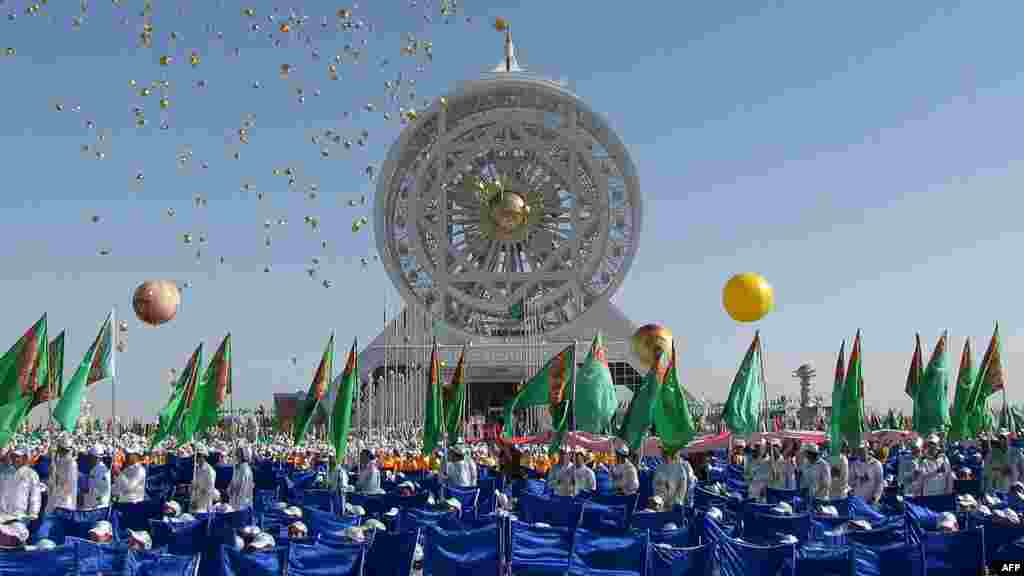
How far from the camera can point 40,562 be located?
25.7ft

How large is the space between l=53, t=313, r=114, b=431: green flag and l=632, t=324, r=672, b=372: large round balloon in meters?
29.5

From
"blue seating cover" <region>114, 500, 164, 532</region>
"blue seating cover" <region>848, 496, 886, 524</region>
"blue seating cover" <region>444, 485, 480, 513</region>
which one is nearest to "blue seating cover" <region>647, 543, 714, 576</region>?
"blue seating cover" <region>848, 496, 886, 524</region>

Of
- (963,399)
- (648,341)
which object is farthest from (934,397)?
(648,341)

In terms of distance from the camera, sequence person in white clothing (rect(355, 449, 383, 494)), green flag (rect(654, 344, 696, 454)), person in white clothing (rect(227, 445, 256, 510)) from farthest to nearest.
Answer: person in white clothing (rect(355, 449, 383, 494)) < green flag (rect(654, 344, 696, 454)) < person in white clothing (rect(227, 445, 256, 510))

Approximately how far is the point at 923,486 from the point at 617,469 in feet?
13.8

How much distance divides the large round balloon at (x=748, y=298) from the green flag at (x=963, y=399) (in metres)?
3.85

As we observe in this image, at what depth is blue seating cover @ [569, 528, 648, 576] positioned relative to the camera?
8922 millimetres

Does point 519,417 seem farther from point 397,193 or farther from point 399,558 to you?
point 399,558

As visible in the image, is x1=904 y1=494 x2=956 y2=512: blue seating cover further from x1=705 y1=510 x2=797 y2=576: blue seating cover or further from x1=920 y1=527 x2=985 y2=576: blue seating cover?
x1=705 y1=510 x2=797 y2=576: blue seating cover

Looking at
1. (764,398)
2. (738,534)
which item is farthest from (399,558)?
(764,398)

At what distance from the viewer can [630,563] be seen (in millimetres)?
8930

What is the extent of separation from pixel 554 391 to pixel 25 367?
28.1ft

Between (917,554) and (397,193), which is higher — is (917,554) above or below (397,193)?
below

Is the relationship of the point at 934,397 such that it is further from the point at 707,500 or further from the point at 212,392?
the point at 212,392
